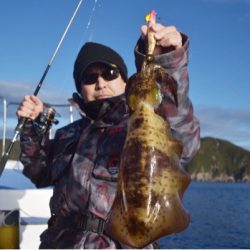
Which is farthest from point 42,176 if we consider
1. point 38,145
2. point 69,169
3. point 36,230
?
point 36,230

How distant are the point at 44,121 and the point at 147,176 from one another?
7.46ft

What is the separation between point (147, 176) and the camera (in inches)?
138

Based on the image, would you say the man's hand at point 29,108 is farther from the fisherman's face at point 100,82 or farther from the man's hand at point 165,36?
the man's hand at point 165,36

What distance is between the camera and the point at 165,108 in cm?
396

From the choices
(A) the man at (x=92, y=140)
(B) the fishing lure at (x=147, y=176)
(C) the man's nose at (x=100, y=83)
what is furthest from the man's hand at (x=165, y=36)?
(C) the man's nose at (x=100, y=83)

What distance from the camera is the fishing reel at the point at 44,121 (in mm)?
5430

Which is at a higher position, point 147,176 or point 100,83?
point 100,83

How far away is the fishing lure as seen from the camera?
3.42 metres

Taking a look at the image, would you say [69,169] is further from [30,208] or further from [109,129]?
[30,208]

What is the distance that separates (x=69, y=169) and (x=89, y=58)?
123 centimetres

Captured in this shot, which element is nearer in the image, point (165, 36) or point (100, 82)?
point (165, 36)

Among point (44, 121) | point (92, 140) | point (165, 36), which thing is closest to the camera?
point (165, 36)

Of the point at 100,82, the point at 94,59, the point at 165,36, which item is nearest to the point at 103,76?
the point at 100,82

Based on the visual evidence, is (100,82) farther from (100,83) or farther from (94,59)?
(94,59)
